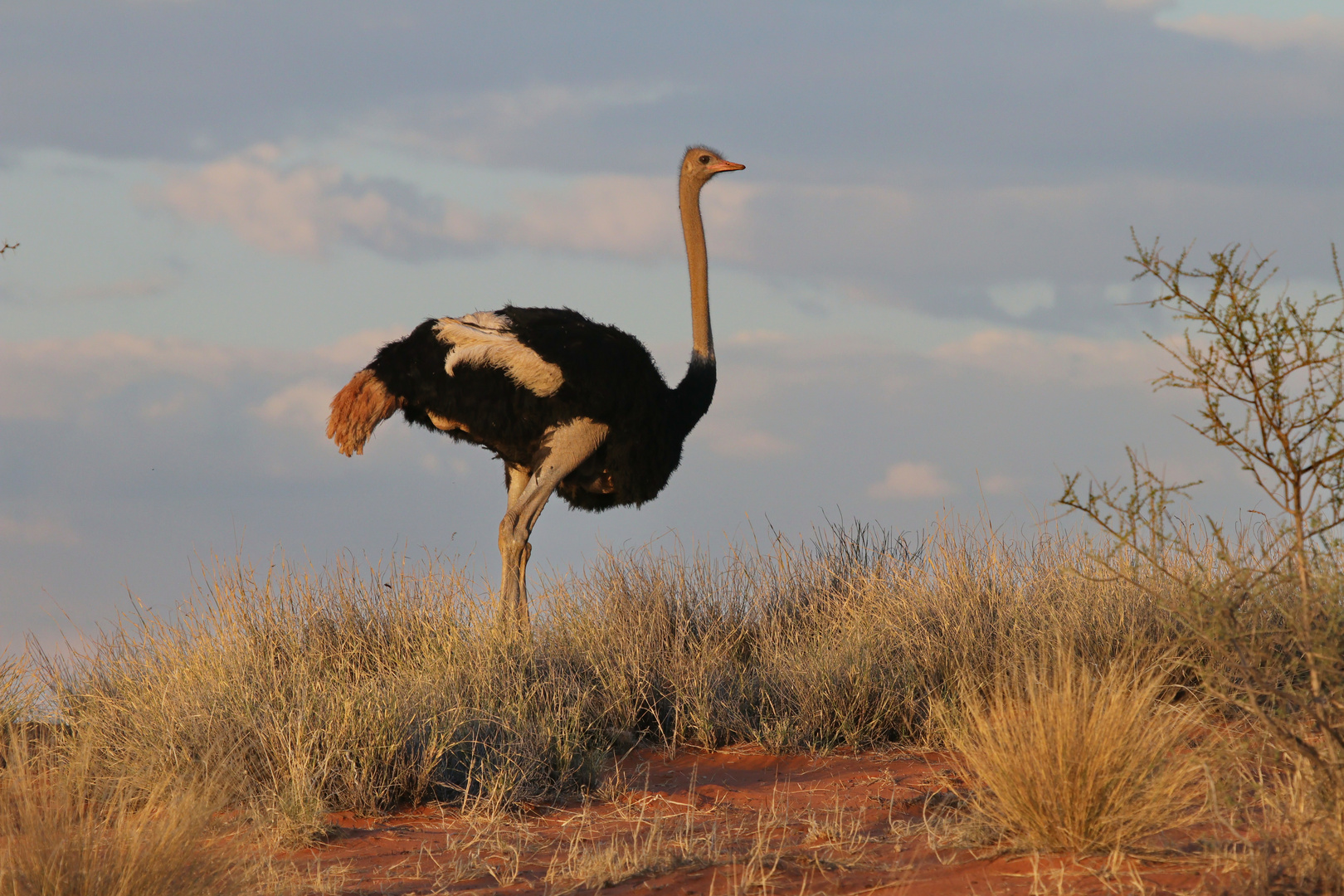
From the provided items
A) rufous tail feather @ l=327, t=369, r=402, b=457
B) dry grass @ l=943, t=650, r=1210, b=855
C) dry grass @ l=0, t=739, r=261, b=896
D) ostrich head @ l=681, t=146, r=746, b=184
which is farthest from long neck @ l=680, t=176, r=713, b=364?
dry grass @ l=0, t=739, r=261, b=896

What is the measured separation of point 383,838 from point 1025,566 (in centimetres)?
462

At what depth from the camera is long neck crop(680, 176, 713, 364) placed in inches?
404

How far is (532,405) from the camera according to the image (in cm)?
897

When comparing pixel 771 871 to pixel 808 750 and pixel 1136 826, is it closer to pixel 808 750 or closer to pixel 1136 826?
pixel 1136 826

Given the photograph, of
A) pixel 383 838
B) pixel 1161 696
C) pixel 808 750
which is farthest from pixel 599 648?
pixel 1161 696

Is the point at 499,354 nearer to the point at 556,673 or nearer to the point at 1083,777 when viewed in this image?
the point at 556,673

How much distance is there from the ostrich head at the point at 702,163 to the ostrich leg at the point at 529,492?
106 inches

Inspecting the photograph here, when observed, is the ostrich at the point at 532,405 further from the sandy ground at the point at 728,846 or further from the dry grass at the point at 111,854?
the dry grass at the point at 111,854

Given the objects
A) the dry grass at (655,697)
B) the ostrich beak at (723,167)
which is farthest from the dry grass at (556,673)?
the ostrich beak at (723,167)

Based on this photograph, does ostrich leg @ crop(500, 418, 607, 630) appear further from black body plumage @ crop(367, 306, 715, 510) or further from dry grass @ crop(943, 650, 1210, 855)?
dry grass @ crop(943, 650, 1210, 855)

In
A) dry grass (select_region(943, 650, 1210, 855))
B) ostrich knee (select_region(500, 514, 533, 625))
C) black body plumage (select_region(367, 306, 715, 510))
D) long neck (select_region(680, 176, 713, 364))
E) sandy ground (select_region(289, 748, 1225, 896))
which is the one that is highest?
long neck (select_region(680, 176, 713, 364))

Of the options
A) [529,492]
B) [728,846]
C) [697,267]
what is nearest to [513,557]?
[529,492]

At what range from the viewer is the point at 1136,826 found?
4.50m

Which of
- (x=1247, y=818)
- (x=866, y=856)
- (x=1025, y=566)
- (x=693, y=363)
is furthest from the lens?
(x=693, y=363)
